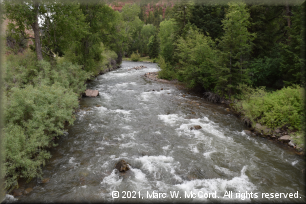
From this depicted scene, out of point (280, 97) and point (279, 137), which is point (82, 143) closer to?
point (279, 137)

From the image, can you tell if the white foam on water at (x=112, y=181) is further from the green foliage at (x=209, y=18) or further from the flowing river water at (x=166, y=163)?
the green foliage at (x=209, y=18)

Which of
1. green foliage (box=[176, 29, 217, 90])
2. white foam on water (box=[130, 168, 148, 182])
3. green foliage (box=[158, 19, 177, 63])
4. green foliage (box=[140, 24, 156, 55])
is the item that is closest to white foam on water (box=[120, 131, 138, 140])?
white foam on water (box=[130, 168, 148, 182])

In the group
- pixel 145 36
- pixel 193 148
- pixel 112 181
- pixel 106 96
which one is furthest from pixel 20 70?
pixel 145 36

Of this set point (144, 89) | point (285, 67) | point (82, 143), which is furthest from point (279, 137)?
point (144, 89)

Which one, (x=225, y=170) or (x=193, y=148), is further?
(x=193, y=148)

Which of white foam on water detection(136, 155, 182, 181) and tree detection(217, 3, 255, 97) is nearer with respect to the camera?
white foam on water detection(136, 155, 182, 181)

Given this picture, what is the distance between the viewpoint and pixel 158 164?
26.0 ft

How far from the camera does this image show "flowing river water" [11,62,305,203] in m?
6.30

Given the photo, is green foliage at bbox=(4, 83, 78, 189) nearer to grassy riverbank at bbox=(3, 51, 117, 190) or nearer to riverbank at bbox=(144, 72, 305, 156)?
grassy riverbank at bbox=(3, 51, 117, 190)

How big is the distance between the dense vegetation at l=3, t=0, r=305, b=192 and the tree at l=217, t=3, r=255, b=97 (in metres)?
0.08

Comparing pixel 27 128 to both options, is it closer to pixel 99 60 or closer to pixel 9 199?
pixel 9 199

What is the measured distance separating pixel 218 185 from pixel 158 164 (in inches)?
101

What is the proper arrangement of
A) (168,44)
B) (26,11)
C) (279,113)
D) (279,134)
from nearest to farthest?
(279,134) < (279,113) < (26,11) < (168,44)

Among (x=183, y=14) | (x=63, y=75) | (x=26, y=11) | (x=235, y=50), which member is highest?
(x=183, y=14)
